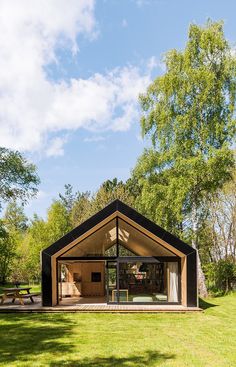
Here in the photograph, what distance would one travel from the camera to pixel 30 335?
8.75m

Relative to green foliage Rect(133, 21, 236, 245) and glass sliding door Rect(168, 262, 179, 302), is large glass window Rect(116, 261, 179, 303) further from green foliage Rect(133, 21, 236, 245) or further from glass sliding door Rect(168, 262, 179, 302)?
green foliage Rect(133, 21, 236, 245)

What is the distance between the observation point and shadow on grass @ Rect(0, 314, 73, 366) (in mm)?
7168

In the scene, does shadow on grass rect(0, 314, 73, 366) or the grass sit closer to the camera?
the grass

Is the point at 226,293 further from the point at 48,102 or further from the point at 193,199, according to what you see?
the point at 48,102

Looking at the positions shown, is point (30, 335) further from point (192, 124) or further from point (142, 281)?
point (192, 124)

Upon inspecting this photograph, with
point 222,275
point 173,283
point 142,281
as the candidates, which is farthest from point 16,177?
point 222,275

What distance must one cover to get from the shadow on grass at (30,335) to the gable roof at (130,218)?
248 centimetres

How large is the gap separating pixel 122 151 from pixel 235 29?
33.9ft

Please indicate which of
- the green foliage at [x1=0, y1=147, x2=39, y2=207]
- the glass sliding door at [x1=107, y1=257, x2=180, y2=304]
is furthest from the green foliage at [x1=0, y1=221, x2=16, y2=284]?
the glass sliding door at [x1=107, y1=257, x2=180, y2=304]

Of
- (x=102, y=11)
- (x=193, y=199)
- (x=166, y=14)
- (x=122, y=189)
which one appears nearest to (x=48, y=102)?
(x=102, y=11)

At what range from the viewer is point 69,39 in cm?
1275

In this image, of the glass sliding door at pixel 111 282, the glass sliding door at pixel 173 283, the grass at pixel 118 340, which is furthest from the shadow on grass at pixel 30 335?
the glass sliding door at pixel 173 283

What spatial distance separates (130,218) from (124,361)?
20.9 feet

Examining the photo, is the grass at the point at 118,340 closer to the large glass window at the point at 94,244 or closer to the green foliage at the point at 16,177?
the large glass window at the point at 94,244
